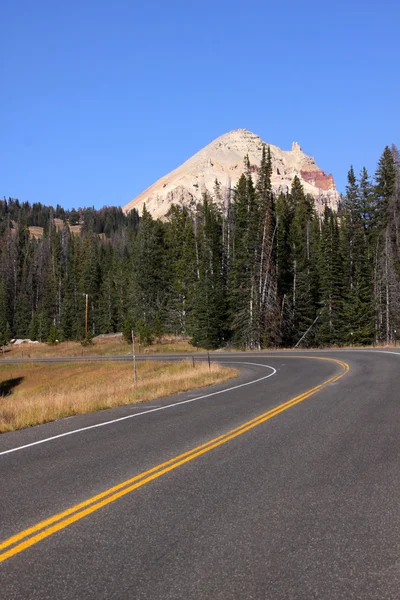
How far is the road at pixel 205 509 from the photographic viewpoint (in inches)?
159

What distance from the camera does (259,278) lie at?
5159 centimetres

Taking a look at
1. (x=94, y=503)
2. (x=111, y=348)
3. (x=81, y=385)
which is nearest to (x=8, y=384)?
(x=81, y=385)

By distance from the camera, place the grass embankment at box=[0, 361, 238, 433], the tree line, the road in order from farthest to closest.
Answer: the tree line < the grass embankment at box=[0, 361, 238, 433] < the road

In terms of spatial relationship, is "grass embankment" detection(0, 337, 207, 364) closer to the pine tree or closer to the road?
the pine tree

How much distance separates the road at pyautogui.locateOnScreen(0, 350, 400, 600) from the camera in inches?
159

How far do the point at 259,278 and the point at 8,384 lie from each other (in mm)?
24820

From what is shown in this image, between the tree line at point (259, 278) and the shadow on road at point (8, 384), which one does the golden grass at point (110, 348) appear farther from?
the shadow on road at point (8, 384)

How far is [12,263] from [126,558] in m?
119

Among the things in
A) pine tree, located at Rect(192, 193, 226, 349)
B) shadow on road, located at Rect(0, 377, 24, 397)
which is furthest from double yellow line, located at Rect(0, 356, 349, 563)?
pine tree, located at Rect(192, 193, 226, 349)

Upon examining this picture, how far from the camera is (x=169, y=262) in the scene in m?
76.8

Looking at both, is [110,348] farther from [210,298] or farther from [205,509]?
[205,509]

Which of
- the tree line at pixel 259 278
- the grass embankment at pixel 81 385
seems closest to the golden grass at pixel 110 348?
the tree line at pixel 259 278

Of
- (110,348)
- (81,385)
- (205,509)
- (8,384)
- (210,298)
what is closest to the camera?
(205,509)

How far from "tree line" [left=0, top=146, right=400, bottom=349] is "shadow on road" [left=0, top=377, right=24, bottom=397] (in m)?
19.4
